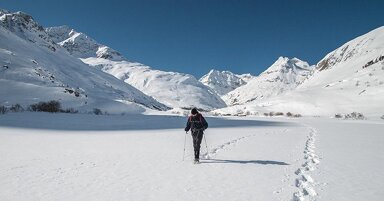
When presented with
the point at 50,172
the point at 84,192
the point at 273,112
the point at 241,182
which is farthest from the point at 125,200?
the point at 273,112

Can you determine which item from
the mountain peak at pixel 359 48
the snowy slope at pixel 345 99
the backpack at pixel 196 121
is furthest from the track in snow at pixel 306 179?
the mountain peak at pixel 359 48

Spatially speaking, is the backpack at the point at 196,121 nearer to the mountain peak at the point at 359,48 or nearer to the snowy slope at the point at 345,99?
the snowy slope at the point at 345,99

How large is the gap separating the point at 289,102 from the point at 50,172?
6826cm

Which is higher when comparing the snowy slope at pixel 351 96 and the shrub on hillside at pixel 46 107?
the snowy slope at pixel 351 96

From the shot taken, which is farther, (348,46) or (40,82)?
(348,46)

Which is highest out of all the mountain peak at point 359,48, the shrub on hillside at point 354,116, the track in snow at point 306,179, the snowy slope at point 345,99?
the mountain peak at point 359,48

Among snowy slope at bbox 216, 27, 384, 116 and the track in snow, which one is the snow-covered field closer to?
the track in snow

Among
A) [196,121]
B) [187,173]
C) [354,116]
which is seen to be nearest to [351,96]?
[354,116]

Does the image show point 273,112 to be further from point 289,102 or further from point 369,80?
point 369,80

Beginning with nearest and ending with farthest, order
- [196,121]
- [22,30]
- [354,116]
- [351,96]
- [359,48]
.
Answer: [196,121] → [354,116] → [351,96] → [359,48] → [22,30]

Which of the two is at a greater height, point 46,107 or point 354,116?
point 46,107

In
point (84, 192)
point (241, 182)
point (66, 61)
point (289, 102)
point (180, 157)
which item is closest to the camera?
point (84, 192)

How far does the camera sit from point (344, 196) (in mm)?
8945

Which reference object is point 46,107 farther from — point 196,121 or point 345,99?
point 345,99
